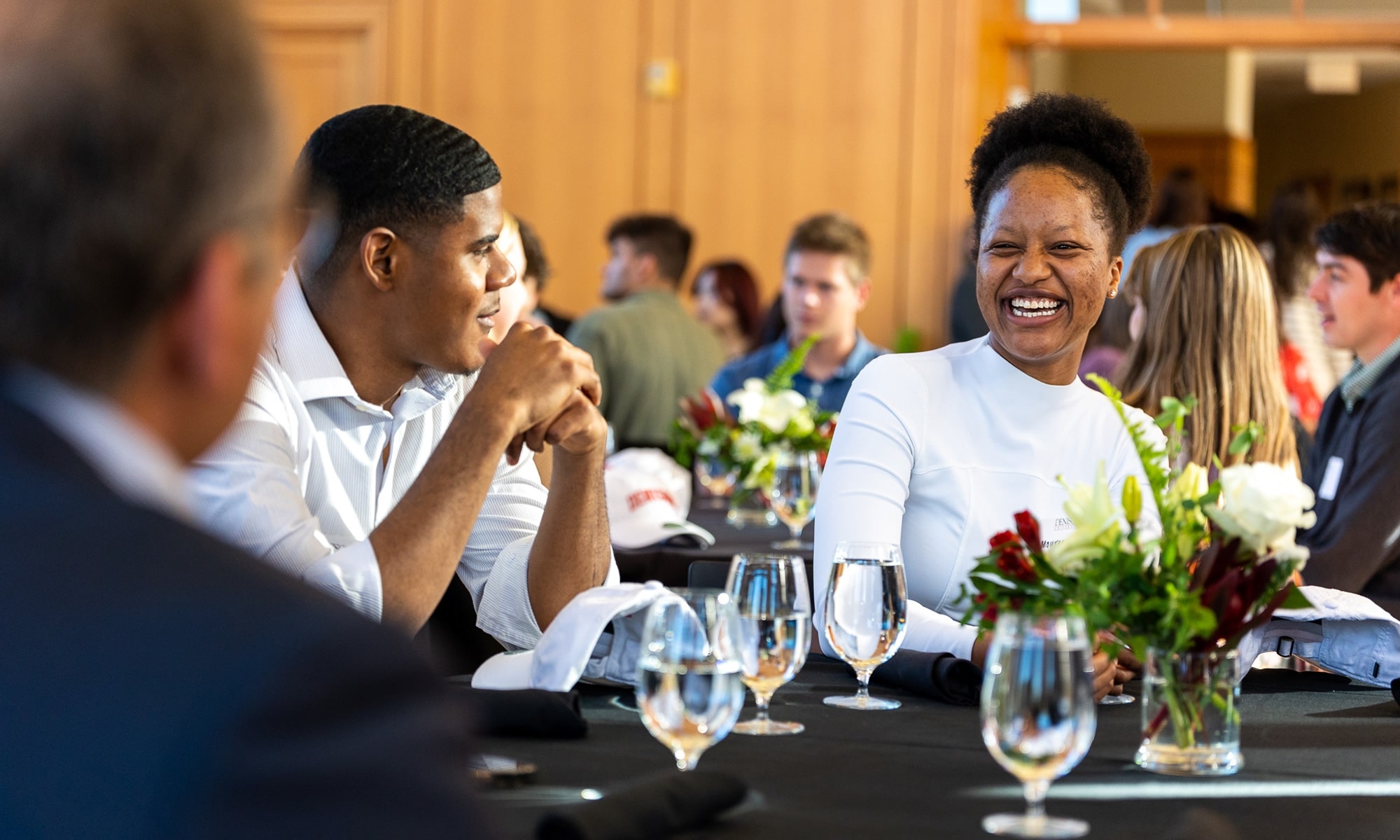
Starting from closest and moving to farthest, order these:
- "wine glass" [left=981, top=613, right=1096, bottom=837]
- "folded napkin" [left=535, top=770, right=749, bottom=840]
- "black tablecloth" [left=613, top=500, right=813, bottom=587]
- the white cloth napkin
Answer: "folded napkin" [left=535, top=770, right=749, bottom=840] < "wine glass" [left=981, top=613, right=1096, bottom=837] < the white cloth napkin < "black tablecloth" [left=613, top=500, right=813, bottom=587]

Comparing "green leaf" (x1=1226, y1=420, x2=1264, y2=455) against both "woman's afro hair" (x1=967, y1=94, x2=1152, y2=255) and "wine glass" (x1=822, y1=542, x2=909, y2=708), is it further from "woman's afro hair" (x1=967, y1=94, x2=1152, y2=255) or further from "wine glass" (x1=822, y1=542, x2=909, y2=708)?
"woman's afro hair" (x1=967, y1=94, x2=1152, y2=255)

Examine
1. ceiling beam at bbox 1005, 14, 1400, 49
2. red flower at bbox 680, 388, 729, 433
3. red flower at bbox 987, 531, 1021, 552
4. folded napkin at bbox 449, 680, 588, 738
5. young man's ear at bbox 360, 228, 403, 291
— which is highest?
ceiling beam at bbox 1005, 14, 1400, 49

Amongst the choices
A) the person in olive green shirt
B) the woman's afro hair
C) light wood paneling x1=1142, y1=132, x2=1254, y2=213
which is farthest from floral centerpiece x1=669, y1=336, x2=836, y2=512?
light wood paneling x1=1142, y1=132, x2=1254, y2=213

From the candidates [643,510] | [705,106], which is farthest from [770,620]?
[705,106]

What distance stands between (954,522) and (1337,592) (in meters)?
0.53

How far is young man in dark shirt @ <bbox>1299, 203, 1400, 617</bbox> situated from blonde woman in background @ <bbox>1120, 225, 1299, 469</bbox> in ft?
0.51

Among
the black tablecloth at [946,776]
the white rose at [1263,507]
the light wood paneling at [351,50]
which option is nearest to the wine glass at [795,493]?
the black tablecloth at [946,776]

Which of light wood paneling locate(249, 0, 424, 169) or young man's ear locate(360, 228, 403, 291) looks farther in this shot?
light wood paneling locate(249, 0, 424, 169)

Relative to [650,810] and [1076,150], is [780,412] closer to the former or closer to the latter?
[1076,150]

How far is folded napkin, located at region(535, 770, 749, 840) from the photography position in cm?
105

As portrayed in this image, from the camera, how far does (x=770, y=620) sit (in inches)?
58.5

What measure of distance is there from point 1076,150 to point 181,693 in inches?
76.5

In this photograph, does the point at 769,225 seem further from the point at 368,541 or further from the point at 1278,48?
the point at 368,541

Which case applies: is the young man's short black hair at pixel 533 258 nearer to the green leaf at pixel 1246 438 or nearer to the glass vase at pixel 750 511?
the glass vase at pixel 750 511
